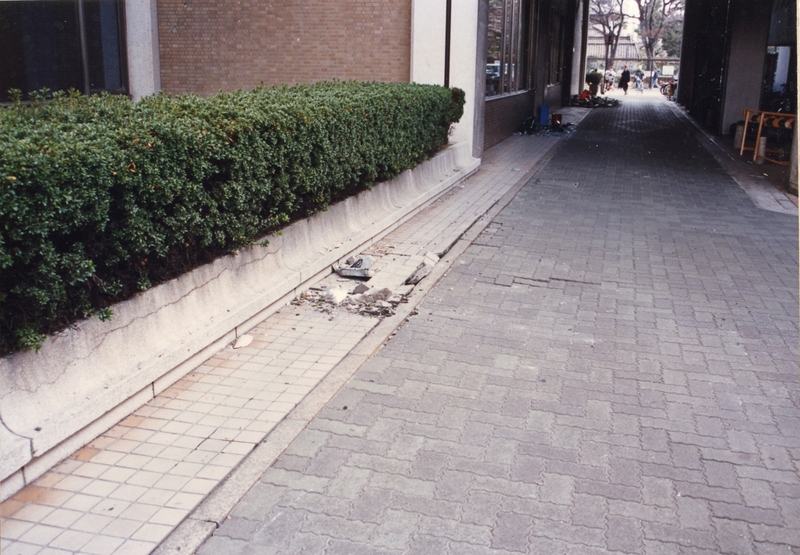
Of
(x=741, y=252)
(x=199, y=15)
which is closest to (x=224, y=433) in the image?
(x=741, y=252)

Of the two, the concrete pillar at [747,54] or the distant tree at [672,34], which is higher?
the distant tree at [672,34]

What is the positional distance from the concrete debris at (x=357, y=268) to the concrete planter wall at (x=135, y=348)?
133mm

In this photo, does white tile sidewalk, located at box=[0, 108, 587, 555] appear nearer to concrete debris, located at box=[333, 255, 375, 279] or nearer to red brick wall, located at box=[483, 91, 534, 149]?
concrete debris, located at box=[333, 255, 375, 279]

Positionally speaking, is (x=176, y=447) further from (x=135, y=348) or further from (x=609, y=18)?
(x=609, y=18)

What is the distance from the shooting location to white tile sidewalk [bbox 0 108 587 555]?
11.3ft

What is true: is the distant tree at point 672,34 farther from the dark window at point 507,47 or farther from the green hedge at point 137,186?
the green hedge at point 137,186

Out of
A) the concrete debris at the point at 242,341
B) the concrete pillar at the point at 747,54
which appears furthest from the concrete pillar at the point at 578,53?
the concrete debris at the point at 242,341

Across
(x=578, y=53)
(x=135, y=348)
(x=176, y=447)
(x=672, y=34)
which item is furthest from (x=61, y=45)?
(x=672, y=34)

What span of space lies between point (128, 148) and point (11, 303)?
3.93 ft

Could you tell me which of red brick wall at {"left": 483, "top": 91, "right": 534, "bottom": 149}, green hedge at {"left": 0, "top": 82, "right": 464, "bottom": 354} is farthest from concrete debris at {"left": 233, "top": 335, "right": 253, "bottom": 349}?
red brick wall at {"left": 483, "top": 91, "right": 534, "bottom": 149}

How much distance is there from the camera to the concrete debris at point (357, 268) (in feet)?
24.1

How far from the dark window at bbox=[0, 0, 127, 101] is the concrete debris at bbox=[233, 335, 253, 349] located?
21.8 ft

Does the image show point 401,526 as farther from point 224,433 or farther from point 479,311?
point 479,311

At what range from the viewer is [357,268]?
7.40 metres
